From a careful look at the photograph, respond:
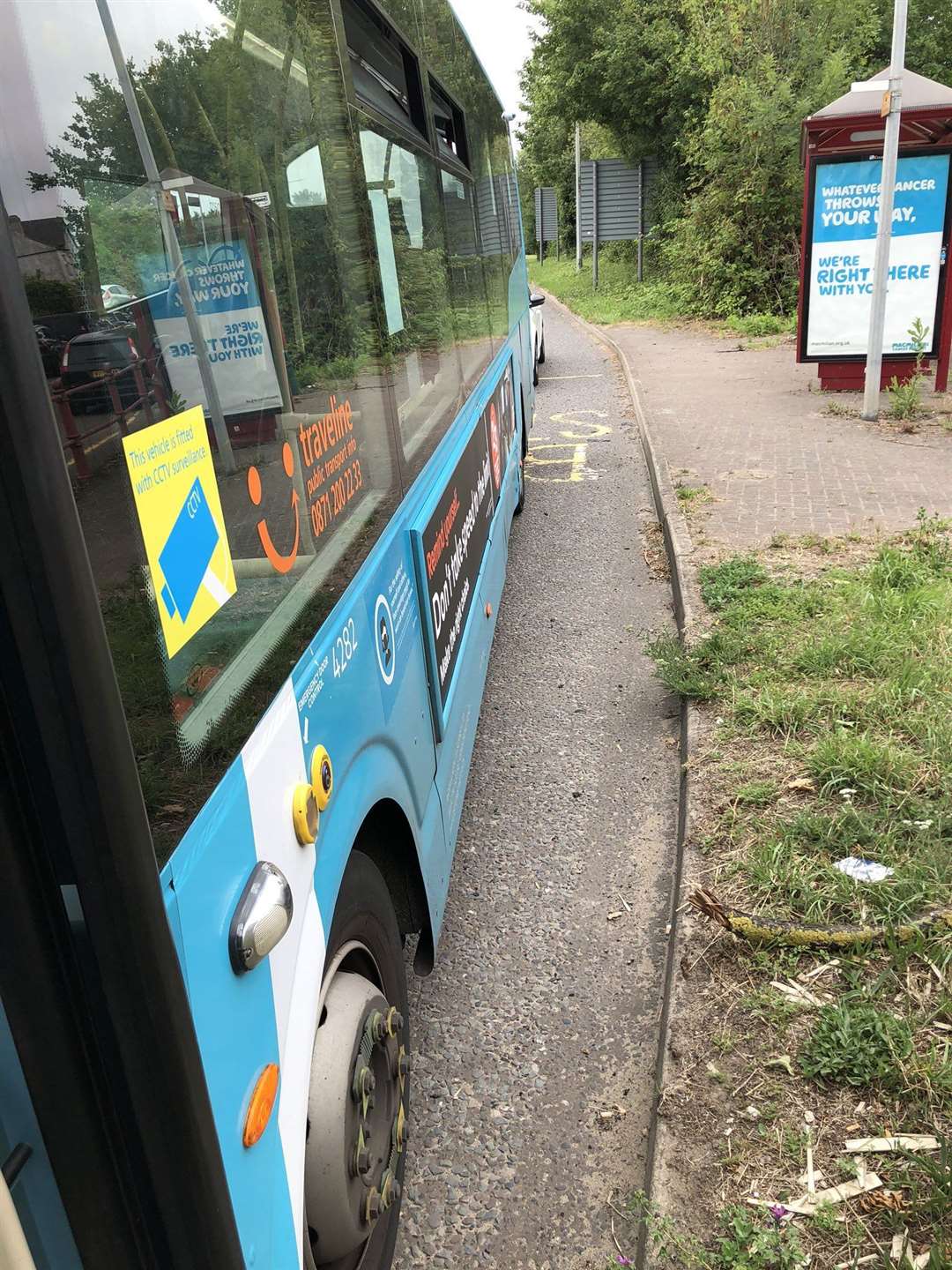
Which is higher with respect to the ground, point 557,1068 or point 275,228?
point 275,228

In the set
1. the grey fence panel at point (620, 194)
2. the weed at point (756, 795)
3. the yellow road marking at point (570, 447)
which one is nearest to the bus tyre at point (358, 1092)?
the weed at point (756, 795)

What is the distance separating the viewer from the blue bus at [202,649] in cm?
93

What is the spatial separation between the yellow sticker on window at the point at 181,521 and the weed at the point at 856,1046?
6.59 feet

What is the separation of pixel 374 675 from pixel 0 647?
4.40 ft

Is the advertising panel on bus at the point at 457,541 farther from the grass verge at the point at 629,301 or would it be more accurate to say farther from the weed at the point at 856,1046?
the grass verge at the point at 629,301

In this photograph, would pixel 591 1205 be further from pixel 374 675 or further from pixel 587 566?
pixel 587 566

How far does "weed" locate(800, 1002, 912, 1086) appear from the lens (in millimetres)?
2488

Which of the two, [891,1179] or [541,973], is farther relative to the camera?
[541,973]

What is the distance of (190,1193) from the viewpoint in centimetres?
105

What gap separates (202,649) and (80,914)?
46 centimetres

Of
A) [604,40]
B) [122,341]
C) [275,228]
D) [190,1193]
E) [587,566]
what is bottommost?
[587,566]

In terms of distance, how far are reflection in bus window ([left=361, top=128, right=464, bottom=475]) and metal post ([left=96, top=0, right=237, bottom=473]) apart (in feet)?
4.04

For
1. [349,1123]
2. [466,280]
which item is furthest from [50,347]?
[466,280]

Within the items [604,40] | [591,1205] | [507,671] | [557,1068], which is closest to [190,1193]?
[591,1205]
